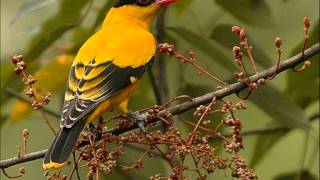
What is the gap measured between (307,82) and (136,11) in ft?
3.02

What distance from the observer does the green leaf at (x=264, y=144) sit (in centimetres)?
420

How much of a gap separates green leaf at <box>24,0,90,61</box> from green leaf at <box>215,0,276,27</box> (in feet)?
2.07

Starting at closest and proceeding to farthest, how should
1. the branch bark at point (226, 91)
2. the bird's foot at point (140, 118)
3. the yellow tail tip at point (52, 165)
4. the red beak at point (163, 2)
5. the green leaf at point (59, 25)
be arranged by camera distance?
the branch bark at point (226, 91) < the yellow tail tip at point (52, 165) < the bird's foot at point (140, 118) < the green leaf at point (59, 25) < the red beak at point (163, 2)

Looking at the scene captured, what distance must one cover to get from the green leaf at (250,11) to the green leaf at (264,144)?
524 mm

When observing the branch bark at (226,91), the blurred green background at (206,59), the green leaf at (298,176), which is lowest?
the green leaf at (298,176)

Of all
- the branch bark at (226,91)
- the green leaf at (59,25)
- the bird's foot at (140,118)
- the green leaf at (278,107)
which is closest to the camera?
the branch bark at (226,91)

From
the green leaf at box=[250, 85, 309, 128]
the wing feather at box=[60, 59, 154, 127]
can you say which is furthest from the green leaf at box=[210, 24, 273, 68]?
the wing feather at box=[60, 59, 154, 127]

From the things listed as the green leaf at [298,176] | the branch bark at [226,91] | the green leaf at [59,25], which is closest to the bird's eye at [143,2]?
the green leaf at [59,25]

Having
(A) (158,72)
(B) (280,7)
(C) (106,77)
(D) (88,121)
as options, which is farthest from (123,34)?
(B) (280,7)

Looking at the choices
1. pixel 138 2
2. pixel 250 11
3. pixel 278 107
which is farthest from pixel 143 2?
pixel 278 107

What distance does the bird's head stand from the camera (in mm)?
→ 4309

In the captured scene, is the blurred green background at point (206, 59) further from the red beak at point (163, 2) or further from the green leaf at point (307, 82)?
the red beak at point (163, 2)

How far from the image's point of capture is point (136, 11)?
4.40 meters

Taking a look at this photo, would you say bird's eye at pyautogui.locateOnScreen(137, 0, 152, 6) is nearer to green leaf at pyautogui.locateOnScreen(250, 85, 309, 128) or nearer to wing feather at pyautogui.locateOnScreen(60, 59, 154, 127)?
wing feather at pyautogui.locateOnScreen(60, 59, 154, 127)
